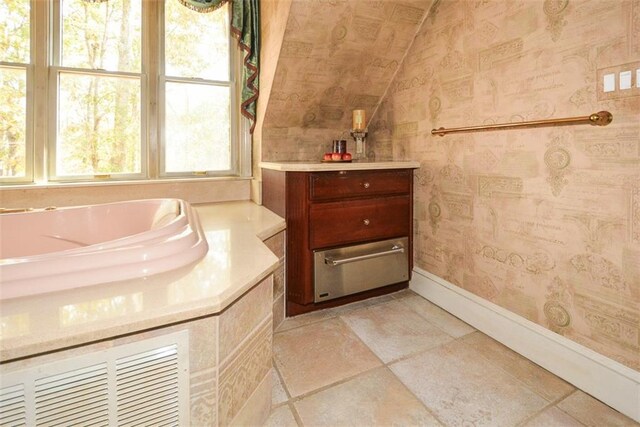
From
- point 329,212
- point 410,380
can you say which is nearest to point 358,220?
point 329,212

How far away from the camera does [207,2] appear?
2125 mm

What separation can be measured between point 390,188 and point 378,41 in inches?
38.3

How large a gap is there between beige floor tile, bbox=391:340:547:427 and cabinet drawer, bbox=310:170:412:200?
37.0 inches

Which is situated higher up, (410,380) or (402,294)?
(402,294)

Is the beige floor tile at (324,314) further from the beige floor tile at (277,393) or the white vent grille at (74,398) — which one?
the white vent grille at (74,398)

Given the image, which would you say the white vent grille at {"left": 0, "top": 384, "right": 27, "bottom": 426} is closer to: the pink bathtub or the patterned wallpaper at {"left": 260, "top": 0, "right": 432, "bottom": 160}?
the pink bathtub

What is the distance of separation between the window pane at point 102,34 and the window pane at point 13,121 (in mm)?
277

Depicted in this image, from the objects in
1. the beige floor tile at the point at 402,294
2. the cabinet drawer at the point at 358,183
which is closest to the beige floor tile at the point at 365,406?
the beige floor tile at the point at 402,294

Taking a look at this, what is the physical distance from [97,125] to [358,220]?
5.86 ft

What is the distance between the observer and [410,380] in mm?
1365

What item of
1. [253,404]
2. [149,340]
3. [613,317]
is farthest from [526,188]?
[149,340]

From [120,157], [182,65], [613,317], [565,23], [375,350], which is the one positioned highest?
[182,65]

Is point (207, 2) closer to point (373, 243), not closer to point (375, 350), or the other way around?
point (373, 243)

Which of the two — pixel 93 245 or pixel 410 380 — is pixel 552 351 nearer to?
pixel 410 380
